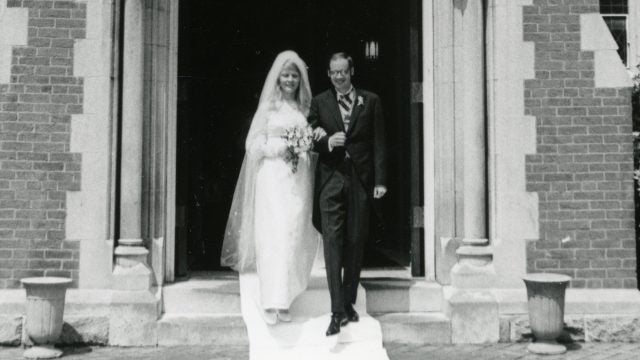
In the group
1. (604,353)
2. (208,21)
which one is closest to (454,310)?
(604,353)

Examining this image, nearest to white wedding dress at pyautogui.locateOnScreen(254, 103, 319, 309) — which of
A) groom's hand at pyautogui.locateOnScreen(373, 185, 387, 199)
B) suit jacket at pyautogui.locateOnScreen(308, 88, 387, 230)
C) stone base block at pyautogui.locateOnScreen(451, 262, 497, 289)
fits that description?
suit jacket at pyautogui.locateOnScreen(308, 88, 387, 230)

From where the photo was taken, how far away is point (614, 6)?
827 cm

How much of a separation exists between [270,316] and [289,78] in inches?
82.3

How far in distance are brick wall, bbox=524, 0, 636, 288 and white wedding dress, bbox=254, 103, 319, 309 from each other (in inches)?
80.3

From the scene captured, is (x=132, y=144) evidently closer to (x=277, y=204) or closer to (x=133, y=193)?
(x=133, y=193)

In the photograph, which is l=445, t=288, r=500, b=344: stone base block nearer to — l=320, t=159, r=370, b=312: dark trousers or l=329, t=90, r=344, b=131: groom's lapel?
l=320, t=159, r=370, b=312: dark trousers

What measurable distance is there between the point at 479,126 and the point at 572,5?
1.41 metres

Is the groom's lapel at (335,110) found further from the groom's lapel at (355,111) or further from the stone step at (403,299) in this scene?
the stone step at (403,299)

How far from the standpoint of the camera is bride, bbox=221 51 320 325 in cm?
566

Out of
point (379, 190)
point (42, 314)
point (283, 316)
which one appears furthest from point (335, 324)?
point (42, 314)

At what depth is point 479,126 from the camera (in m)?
6.10

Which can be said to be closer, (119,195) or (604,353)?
(604,353)

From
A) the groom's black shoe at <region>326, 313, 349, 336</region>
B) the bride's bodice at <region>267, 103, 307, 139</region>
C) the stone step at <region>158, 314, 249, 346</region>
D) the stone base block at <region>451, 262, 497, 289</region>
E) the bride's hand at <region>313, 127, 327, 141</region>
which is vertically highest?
the bride's bodice at <region>267, 103, 307, 139</region>

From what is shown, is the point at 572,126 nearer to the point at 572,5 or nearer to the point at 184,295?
the point at 572,5
